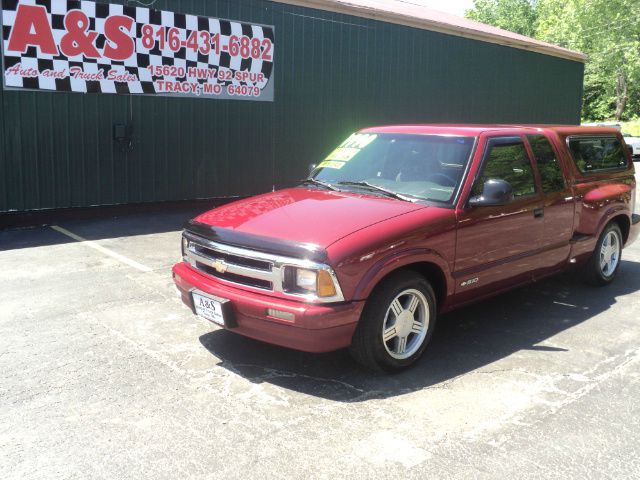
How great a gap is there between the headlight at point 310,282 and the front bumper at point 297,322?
0.08 m

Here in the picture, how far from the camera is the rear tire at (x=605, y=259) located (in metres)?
6.38

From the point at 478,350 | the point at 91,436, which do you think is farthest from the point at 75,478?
the point at 478,350

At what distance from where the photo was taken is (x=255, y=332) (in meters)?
4.01

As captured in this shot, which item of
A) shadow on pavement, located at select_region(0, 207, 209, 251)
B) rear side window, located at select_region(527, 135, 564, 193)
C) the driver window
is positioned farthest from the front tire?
shadow on pavement, located at select_region(0, 207, 209, 251)

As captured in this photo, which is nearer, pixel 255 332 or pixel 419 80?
pixel 255 332

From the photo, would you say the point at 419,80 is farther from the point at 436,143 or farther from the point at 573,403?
the point at 573,403

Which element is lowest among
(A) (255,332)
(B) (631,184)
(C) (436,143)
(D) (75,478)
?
(D) (75,478)

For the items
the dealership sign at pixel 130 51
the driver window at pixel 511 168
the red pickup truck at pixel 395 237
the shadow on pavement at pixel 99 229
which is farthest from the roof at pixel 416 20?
the driver window at pixel 511 168

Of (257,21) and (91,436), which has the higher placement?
(257,21)

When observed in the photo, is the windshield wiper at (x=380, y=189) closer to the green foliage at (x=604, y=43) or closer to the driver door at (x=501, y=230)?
the driver door at (x=501, y=230)

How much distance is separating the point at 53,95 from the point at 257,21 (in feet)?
13.2

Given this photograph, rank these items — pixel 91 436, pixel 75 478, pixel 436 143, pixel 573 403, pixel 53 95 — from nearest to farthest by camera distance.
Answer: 1. pixel 75 478
2. pixel 91 436
3. pixel 573 403
4. pixel 436 143
5. pixel 53 95

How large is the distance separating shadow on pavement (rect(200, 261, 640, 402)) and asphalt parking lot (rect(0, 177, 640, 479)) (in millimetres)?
19

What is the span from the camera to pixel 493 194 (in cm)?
457
